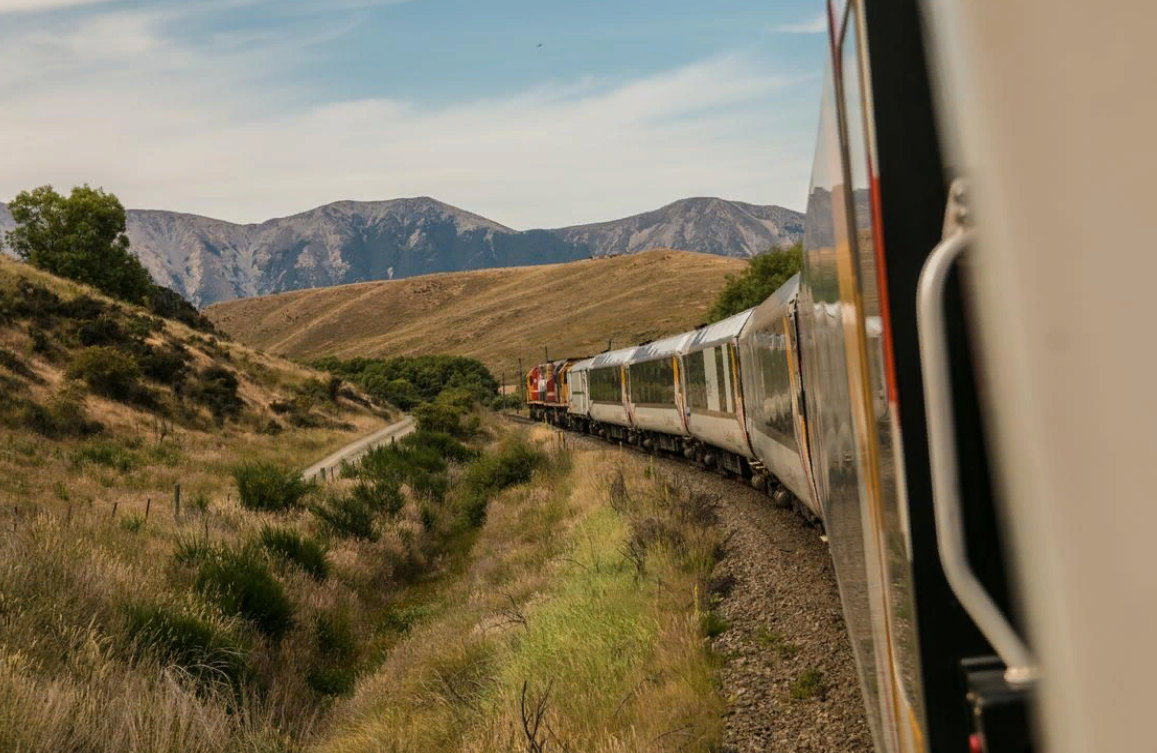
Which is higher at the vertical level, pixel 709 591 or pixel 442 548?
pixel 709 591

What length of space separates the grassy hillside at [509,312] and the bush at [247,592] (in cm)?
Result: 10065

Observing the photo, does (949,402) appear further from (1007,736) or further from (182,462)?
(182,462)

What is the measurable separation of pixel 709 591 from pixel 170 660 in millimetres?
5026

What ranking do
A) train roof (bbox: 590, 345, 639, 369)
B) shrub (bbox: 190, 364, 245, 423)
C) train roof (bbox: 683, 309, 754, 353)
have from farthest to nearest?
shrub (bbox: 190, 364, 245, 423) → train roof (bbox: 590, 345, 639, 369) → train roof (bbox: 683, 309, 754, 353)

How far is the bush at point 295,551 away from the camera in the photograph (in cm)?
1639

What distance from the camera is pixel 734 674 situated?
8.41 metres

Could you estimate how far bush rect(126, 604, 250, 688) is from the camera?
10172 mm

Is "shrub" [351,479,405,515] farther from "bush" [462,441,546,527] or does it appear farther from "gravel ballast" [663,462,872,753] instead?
"gravel ballast" [663,462,872,753]

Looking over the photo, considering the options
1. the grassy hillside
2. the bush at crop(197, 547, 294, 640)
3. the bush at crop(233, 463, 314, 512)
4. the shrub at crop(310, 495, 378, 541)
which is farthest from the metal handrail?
the grassy hillside

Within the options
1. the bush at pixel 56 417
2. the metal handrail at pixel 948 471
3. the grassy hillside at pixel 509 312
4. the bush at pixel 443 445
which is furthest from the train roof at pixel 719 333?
the grassy hillside at pixel 509 312

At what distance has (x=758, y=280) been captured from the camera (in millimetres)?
69875

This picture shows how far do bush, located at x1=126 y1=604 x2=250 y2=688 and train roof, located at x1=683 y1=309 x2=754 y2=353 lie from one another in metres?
8.97

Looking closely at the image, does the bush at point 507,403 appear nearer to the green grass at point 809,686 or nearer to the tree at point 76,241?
the tree at point 76,241

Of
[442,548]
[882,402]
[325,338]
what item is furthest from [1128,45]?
[325,338]
